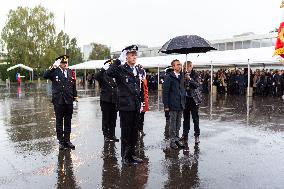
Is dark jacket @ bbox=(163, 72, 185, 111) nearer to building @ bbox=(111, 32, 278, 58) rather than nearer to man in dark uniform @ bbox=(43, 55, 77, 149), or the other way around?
man in dark uniform @ bbox=(43, 55, 77, 149)

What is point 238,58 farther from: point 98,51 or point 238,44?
point 98,51

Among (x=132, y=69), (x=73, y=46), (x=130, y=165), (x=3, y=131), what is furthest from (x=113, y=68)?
(x=73, y=46)

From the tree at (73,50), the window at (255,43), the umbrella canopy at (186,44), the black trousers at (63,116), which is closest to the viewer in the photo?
the black trousers at (63,116)

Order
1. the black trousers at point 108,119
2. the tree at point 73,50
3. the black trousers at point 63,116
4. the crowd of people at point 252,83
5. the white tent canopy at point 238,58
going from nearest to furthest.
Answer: the black trousers at point 63,116 < the black trousers at point 108,119 < the white tent canopy at point 238,58 < the crowd of people at point 252,83 < the tree at point 73,50

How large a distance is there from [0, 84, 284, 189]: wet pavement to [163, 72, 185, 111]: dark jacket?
914mm

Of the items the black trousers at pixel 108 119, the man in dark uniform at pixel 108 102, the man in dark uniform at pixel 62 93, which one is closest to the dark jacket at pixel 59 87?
the man in dark uniform at pixel 62 93

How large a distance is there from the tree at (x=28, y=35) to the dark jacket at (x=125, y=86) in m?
47.0

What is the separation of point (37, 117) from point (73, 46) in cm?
5228

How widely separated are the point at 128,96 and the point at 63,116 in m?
2.07

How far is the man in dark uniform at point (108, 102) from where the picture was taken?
862cm

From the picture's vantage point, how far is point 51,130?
1029 cm

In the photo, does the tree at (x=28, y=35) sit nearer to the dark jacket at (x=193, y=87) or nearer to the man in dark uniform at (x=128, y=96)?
the dark jacket at (x=193, y=87)

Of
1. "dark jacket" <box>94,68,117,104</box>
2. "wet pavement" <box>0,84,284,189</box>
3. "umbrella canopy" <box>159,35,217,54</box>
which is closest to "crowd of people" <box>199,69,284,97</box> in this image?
"wet pavement" <box>0,84,284,189</box>

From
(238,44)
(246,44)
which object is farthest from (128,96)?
(238,44)
